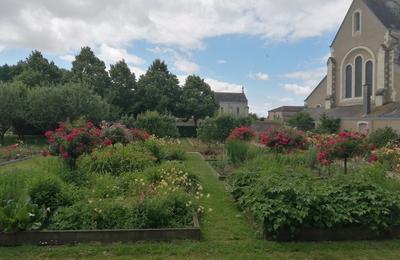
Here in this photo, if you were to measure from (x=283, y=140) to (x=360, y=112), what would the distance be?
2566cm

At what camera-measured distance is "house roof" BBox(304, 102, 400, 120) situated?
93.9 ft

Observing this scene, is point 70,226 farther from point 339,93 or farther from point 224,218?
point 339,93

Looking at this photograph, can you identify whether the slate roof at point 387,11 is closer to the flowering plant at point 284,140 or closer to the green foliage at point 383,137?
the green foliage at point 383,137

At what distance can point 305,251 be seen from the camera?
4938mm

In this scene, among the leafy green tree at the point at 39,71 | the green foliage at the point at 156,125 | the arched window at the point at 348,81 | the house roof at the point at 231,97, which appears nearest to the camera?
the green foliage at the point at 156,125

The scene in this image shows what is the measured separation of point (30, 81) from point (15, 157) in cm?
2180

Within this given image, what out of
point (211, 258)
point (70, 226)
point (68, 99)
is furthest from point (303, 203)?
point (68, 99)

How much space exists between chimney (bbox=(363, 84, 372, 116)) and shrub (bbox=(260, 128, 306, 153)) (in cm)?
2375

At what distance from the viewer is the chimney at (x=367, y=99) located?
32.3m

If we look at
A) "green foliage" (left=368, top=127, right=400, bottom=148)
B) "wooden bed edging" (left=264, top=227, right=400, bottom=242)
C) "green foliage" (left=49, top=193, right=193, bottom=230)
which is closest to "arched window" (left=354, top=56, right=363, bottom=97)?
"green foliage" (left=368, top=127, right=400, bottom=148)

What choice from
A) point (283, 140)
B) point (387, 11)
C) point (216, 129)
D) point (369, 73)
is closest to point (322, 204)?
point (283, 140)

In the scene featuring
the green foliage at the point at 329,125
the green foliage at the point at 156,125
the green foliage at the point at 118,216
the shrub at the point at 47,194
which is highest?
the green foliage at the point at 329,125

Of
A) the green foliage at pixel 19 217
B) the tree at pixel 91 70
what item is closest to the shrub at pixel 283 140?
the green foliage at pixel 19 217

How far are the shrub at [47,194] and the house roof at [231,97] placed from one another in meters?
79.1
